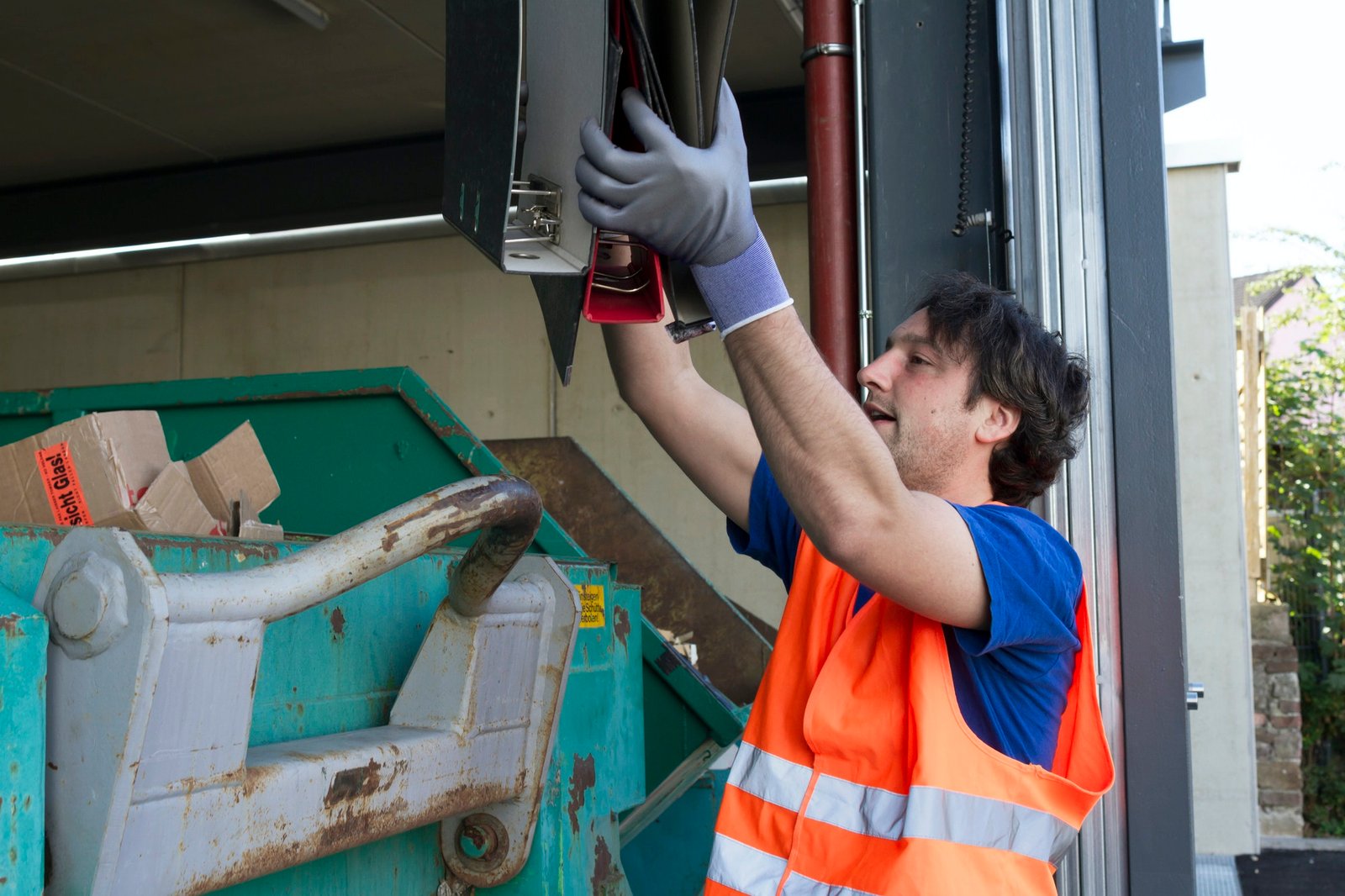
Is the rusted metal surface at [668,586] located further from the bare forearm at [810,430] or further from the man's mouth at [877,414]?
the bare forearm at [810,430]

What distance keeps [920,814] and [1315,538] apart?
24.6 ft

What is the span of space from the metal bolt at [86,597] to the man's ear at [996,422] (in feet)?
4.00

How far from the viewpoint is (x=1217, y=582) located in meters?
5.36

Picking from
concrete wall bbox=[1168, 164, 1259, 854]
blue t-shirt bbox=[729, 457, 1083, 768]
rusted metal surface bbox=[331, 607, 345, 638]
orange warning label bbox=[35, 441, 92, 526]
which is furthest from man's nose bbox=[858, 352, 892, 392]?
concrete wall bbox=[1168, 164, 1259, 854]

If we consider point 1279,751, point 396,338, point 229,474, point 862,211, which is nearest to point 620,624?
point 229,474

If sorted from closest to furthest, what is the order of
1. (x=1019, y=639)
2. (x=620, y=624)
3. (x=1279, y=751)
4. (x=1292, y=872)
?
(x=1019, y=639)
(x=620, y=624)
(x=1292, y=872)
(x=1279, y=751)

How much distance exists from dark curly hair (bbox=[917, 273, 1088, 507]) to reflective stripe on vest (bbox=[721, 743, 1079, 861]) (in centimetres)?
55

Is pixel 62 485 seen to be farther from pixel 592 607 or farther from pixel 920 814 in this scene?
pixel 920 814

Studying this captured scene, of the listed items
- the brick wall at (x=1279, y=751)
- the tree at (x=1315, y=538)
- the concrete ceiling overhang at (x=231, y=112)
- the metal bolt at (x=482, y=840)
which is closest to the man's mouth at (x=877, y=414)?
the metal bolt at (x=482, y=840)

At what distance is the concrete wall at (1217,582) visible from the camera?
5297mm

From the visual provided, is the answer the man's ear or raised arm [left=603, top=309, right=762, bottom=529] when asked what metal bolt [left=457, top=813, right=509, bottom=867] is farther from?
the man's ear

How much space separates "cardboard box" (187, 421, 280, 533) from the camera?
6.91 ft

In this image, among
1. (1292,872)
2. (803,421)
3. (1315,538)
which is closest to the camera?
(803,421)

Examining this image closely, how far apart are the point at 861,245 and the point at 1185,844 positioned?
4.22ft
